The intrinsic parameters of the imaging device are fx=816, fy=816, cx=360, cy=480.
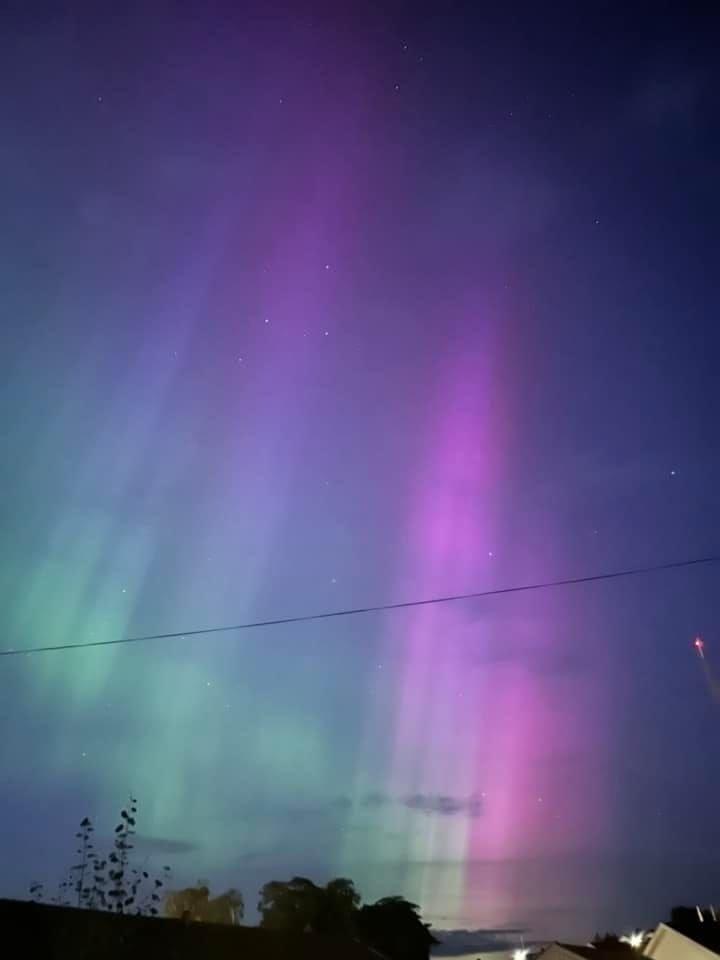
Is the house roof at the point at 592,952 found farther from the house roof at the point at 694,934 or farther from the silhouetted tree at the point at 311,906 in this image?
the silhouetted tree at the point at 311,906

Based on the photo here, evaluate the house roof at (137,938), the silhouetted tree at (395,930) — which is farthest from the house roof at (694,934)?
the house roof at (137,938)

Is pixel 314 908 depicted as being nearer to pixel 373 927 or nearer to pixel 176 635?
pixel 373 927

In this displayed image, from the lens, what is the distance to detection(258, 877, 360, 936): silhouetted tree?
4344 cm

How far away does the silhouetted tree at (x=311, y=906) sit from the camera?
43438 mm

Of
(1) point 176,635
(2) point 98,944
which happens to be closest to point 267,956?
(2) point 98,944

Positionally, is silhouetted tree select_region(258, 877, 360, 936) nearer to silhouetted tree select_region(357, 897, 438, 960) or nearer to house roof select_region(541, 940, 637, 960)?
silhouetted tree select_region(357, 897, 438, 960)

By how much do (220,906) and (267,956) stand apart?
20220 millimetres

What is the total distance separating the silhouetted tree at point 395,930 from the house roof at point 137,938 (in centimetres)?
1755

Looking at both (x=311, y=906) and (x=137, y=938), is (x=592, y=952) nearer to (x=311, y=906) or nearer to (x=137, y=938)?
(x=311, y=906)

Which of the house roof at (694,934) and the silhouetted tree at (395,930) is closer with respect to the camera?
the house roof at (694,934)

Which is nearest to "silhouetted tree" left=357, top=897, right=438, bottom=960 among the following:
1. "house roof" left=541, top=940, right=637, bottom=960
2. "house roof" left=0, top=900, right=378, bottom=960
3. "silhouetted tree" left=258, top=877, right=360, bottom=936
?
"silhouetted tree" left=258, top=877, right=360, bottom=936

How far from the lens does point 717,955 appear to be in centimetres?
3344

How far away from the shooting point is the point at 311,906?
1737 inches

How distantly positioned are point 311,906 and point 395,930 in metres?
5.65
